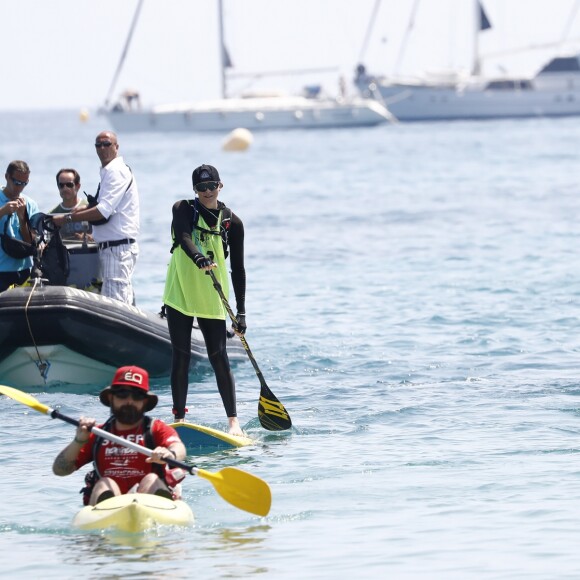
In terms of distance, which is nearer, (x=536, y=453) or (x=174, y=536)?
(x=174, y=536)

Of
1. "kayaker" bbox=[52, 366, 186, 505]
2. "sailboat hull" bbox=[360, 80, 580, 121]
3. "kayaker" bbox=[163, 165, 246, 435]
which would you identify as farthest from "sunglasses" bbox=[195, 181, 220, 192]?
"sailboat hull" bbox=[360, 80, 580, 121]

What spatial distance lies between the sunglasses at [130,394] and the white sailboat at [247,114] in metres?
75.1

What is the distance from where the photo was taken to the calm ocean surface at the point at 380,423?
736cm

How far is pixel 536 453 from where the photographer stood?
9.27 meters

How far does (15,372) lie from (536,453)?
Answer: 4.16m

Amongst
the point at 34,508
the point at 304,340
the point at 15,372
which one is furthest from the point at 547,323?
the point at 34,508

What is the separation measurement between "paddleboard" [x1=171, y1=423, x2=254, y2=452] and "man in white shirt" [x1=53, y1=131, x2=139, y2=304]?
1906mm

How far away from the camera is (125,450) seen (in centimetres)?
756

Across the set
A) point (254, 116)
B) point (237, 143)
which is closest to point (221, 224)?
point (237, 143)

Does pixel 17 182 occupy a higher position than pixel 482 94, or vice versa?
pixel 482 94

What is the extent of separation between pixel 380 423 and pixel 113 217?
2405 millimetres

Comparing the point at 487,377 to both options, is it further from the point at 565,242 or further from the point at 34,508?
the point at 565,242

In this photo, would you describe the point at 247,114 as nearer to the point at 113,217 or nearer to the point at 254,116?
the point at 254,116

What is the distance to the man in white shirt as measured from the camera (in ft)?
34.4
